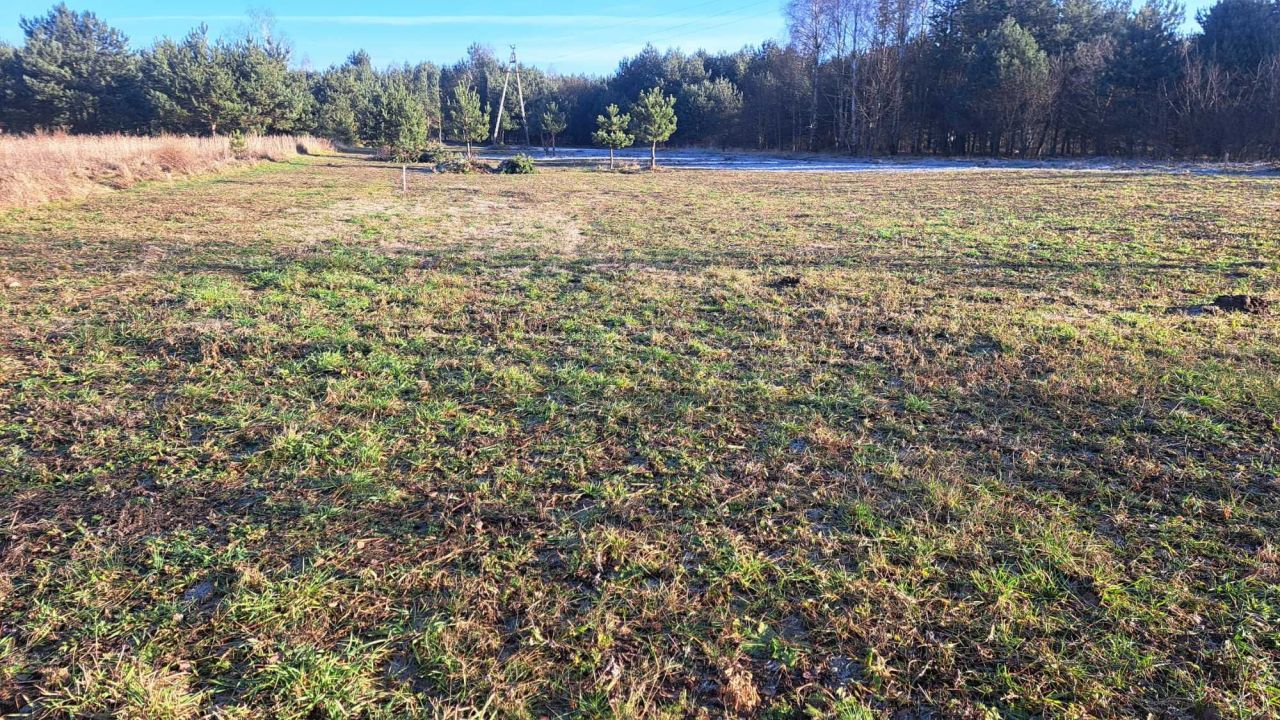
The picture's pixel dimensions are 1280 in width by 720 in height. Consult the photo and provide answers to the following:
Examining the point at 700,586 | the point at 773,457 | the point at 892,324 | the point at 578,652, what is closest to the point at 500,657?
the point at 578,652

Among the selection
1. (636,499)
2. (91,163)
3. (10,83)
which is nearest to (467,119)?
(91,163)

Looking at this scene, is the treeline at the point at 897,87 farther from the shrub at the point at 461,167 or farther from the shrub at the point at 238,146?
the shrub at the point at 238,146

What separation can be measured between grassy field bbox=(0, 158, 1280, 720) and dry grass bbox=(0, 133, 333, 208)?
8307 millimetres

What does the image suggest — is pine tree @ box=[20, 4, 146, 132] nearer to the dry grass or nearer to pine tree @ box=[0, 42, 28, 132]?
pine tree @ box=[0, 42, 28, 132]

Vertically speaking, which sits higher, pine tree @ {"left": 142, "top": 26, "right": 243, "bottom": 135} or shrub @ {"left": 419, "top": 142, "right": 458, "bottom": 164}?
pine tree @ {"left": 142, "top": 26, "right": 243, "bottom": 135}

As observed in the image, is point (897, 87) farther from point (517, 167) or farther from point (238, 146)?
point (238, 146)

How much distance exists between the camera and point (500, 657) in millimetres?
2055

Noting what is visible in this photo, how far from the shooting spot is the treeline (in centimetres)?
2831

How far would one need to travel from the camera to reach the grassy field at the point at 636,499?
6.48 feet

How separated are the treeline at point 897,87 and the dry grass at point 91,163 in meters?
6.31

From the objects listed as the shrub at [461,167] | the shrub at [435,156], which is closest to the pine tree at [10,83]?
the shrub at [435,156]

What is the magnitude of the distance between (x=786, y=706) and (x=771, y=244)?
8.55 meters

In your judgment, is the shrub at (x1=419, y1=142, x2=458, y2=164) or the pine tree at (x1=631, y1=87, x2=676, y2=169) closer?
the pine tree at (x1=631, y1=87, x2=676, y2=169)

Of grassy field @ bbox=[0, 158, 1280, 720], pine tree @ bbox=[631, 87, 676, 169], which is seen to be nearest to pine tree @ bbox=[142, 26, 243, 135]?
pine tree @ bbox=[631, 87, 676, 169]
